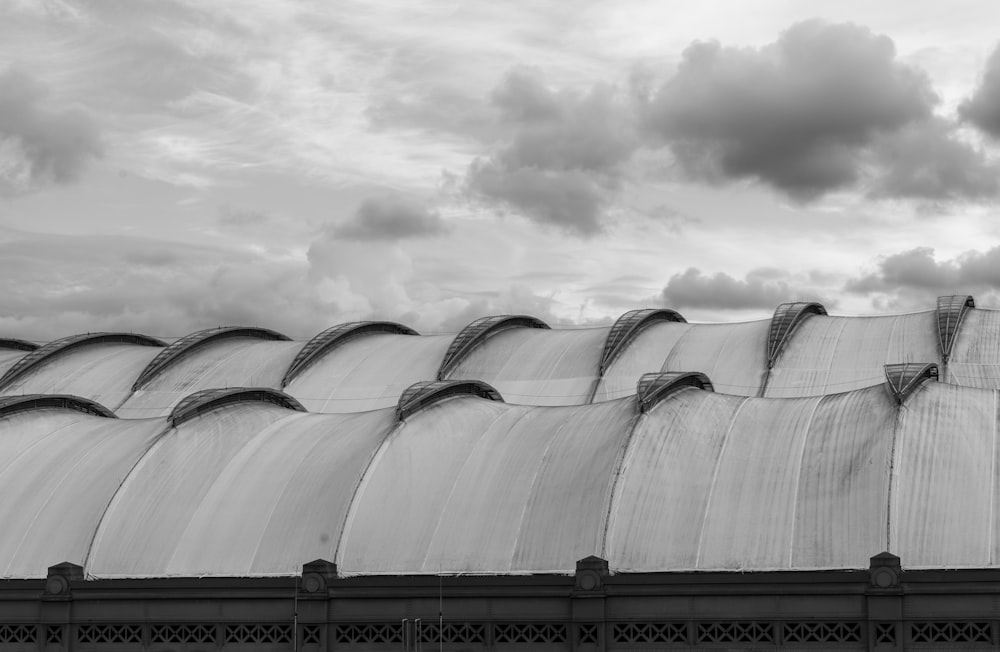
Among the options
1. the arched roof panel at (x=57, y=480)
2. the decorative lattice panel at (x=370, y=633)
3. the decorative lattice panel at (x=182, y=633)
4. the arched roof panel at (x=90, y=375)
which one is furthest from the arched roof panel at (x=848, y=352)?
the arched roof panel at (x=90, y=375)

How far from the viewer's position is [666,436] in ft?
139

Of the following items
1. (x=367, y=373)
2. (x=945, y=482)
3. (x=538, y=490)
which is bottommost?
(x=945, y=482)

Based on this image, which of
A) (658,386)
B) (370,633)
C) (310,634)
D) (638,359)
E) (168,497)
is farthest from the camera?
(638,359)

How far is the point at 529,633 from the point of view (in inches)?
1497

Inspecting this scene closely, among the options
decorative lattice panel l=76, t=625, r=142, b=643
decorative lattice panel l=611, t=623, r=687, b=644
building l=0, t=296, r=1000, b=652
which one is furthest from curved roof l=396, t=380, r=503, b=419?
decorative lattice panel l=611, t=623, r=687, b=644

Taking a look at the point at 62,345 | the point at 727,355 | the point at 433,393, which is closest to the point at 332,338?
the point at 62,345

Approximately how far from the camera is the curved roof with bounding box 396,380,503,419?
47.1 metres

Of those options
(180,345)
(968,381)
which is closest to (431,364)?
(180,345)

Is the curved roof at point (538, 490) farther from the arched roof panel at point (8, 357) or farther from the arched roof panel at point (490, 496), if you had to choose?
the arched roof panel at point (8, 357)

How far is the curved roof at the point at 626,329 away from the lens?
6944 cm

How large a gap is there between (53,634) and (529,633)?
17419 millimetres

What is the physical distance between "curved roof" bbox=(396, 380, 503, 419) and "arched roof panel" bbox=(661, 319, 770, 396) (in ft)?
62.5

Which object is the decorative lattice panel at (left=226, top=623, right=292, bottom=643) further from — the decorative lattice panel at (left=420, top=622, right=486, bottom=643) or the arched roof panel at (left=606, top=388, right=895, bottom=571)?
the arched roof panel at (left=606, top=388, right=895, bottom=571)

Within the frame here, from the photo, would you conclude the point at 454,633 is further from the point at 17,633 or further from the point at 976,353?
the point at 976,353
